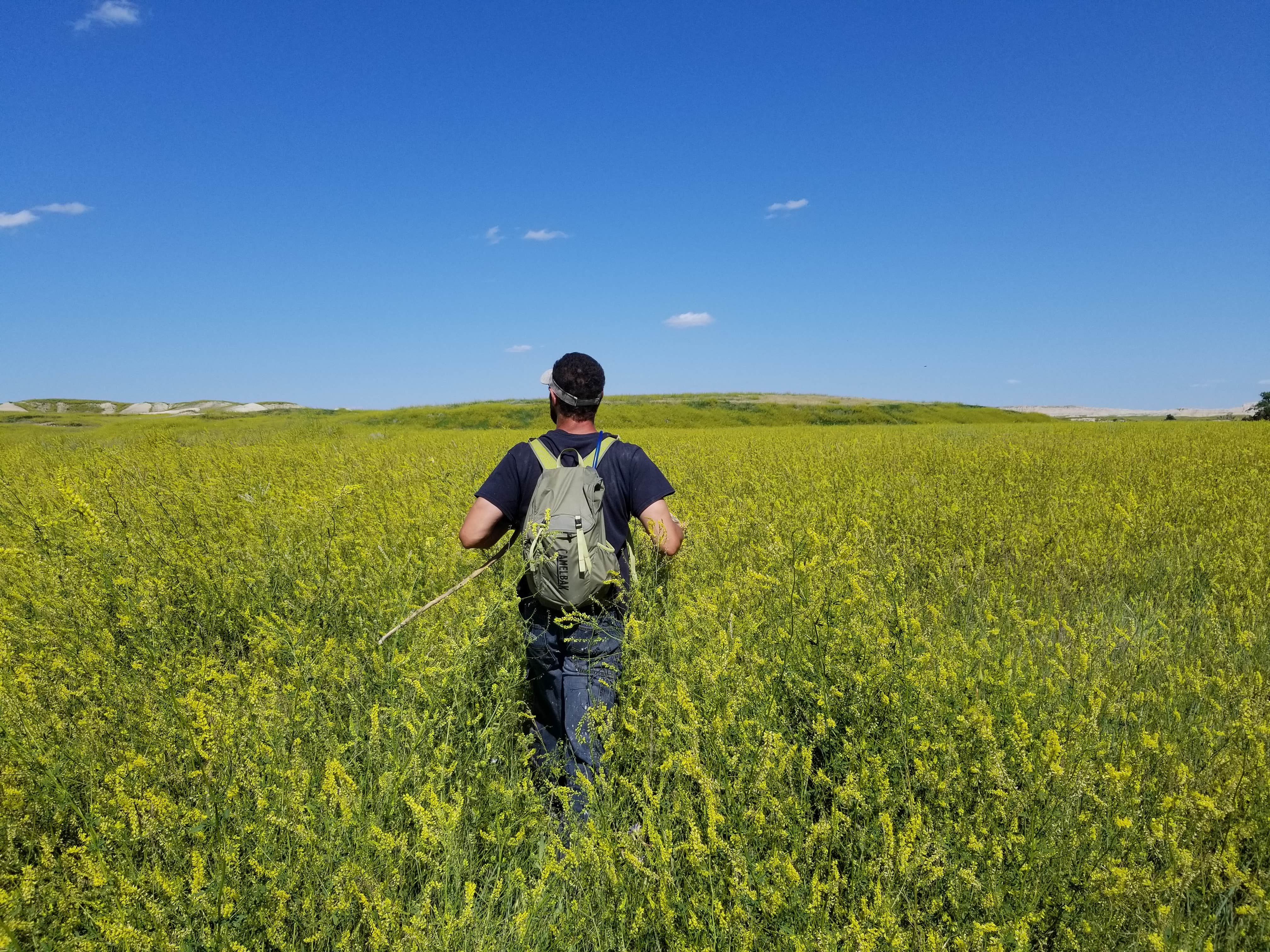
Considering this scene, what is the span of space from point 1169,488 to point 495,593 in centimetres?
817

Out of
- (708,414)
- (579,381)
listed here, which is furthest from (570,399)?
(708,414)

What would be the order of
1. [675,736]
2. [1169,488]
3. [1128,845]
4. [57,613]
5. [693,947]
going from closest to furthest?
[693,947]
[1128,845]
[675,736]
[57,613]
[1169,488]

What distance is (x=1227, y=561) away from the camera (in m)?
4.28

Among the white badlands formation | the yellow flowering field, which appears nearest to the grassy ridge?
the white badlands formation

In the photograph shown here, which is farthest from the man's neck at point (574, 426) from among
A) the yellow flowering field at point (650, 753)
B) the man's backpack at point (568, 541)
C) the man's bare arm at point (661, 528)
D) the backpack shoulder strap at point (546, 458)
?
the yellow flowering field at point (650, 753)

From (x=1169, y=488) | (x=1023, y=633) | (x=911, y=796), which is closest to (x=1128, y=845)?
(x=911, y=796)

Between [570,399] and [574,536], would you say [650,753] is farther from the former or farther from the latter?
[570,399]

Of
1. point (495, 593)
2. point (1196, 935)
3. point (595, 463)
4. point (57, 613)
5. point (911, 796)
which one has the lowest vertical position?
point (1196, 935)

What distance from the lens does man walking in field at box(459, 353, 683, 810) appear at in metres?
2.43

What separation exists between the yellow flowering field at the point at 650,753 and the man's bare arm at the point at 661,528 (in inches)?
11.2

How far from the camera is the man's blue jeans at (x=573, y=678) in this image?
2484 millimetres

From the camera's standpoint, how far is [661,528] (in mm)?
2689

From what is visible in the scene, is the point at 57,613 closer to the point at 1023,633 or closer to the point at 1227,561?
the point at 1023,633

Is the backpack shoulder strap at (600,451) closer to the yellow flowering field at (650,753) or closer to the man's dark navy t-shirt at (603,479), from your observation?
the man's dark navy t-shirt at (603,479)
